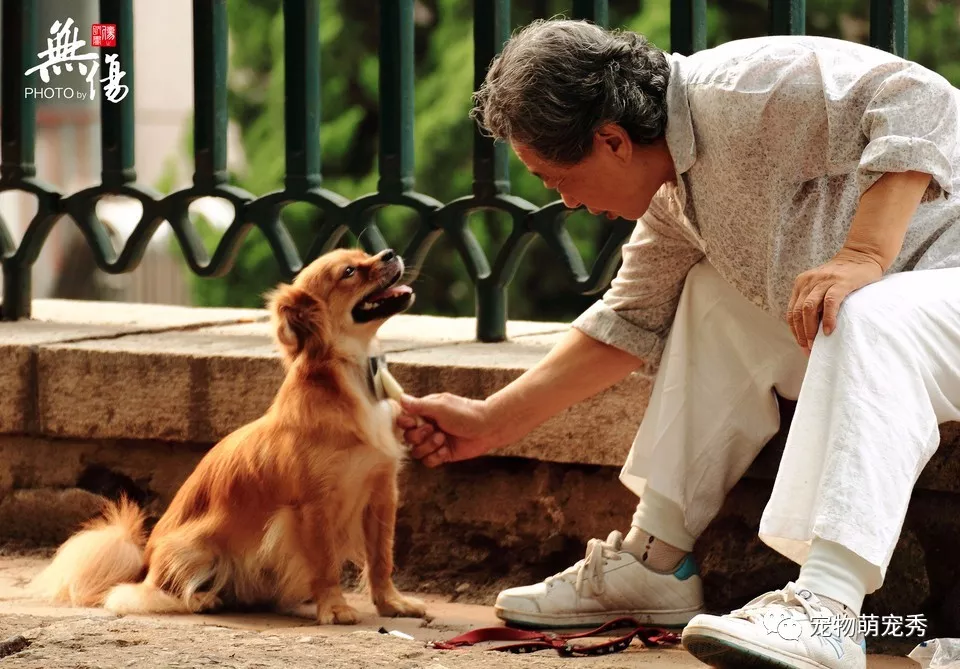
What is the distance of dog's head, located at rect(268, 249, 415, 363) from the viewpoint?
350 centimetres

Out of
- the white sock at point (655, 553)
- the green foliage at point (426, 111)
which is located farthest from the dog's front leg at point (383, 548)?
the green foliage at point (426, 111)

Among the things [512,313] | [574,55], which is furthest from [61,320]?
[512,313]

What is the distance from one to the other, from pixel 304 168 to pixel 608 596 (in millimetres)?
1782

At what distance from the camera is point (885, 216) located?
106 inches

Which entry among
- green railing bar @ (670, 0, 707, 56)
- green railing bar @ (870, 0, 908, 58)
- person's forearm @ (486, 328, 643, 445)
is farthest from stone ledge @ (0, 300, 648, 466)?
green railing bar @ (870, 0, 908, 58)

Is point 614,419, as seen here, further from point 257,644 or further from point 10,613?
point 10,613

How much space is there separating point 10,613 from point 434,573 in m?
1.15

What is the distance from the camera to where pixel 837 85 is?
2.86 metres

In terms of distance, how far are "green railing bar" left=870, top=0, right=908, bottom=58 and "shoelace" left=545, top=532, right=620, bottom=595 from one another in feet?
5.04

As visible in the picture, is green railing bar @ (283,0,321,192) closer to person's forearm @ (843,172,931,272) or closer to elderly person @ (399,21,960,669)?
elderly person @ (399,21,960,669)

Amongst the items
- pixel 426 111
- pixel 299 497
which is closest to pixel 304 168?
pixel 299 497

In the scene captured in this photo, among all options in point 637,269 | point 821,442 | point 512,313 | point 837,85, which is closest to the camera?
point 821,442

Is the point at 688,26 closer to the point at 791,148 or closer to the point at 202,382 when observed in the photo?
the point at 791,148

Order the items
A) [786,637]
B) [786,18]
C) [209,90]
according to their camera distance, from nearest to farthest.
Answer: [786,637]
[786,18]
[209,90]
